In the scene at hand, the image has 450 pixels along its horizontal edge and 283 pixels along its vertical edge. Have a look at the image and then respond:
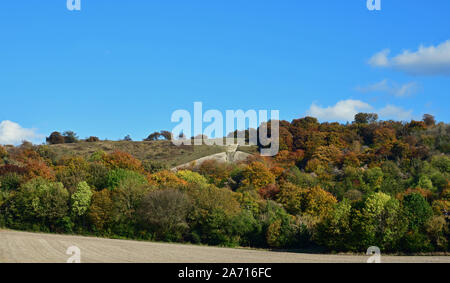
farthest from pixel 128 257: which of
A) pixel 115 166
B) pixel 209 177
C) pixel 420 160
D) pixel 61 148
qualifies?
pixel 61 148

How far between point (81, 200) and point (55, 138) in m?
132

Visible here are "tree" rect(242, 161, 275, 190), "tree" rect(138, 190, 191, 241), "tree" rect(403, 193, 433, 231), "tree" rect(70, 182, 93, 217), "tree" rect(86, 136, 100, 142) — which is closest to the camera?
"tree" rect(403, 193, 433, 231)

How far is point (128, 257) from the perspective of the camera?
139 ft

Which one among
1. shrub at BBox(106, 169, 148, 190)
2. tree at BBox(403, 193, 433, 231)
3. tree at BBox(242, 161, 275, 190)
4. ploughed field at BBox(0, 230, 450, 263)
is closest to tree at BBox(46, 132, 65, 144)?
tree at BBox(242, 161, 275, 190)

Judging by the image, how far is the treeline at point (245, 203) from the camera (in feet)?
184

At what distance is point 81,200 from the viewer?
238 ft

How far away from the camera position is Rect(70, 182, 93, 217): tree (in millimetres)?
72188

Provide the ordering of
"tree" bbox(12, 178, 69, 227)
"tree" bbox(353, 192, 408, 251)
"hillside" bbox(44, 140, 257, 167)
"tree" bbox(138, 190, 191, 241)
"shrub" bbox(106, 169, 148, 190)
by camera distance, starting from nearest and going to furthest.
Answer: "tree" bbox(353, 192, 408, 251), "tree" bbox(138, 190, 191, 241), "tree" bbox(12, 178, 69, 227), "shrub" bbox(106, 169, 148, 190), "hillside" bbox(44, 140, 257, 167)

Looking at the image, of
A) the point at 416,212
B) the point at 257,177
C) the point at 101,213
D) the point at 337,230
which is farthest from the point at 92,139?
the point at 416,212

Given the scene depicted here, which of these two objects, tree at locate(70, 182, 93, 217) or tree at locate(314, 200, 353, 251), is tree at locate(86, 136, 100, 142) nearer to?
tree at locate(70, 182, 93, 217)

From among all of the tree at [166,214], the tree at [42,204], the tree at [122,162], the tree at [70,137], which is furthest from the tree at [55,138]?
the tree at [166,214]

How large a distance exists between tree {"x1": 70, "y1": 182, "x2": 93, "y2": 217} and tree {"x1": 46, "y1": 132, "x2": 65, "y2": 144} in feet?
413

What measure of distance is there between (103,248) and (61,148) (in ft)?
370

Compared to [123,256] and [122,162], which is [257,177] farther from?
[123,256]
